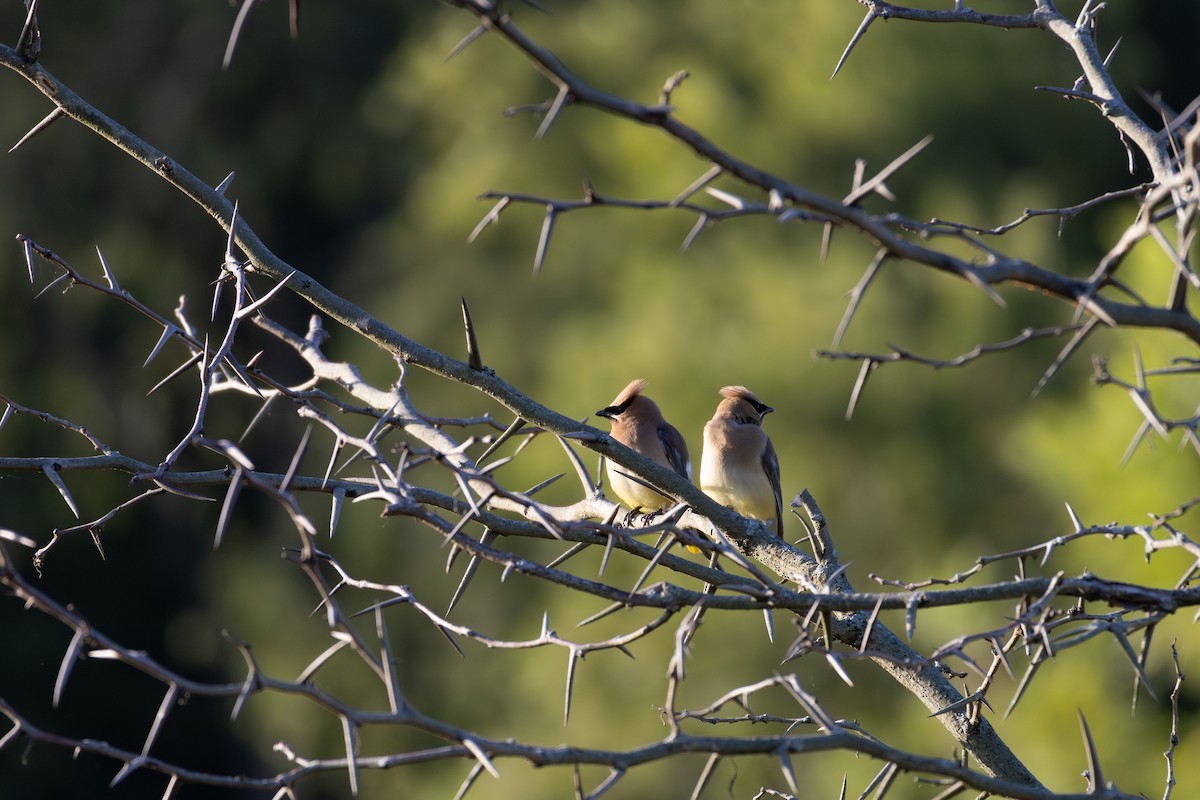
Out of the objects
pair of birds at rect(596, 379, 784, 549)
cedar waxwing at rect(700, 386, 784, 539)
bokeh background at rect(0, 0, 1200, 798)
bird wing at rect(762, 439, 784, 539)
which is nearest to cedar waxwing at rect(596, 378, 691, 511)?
pair of birds at rect(596, 379, 784, 549)

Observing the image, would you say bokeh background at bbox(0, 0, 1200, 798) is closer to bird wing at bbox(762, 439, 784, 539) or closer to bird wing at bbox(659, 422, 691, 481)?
bird wing at bbox(762, 439, 784, 539)

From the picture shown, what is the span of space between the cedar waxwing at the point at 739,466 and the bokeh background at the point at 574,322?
11.5 ft

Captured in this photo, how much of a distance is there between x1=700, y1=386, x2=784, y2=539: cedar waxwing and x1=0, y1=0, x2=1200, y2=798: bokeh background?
3.51m

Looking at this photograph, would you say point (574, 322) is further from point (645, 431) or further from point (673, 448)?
point (645, 431)

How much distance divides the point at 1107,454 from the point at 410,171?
1126cm

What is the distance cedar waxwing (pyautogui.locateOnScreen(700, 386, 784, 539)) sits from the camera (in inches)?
239

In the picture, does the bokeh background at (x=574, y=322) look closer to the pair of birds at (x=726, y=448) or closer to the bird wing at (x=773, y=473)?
the bird wing at (x=773, y=473)

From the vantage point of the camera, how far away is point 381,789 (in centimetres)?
1617

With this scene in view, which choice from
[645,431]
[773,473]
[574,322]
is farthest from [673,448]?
[574,322]

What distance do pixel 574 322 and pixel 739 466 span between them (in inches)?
347

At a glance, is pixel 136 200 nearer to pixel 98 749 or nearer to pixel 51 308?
pixel 51 308

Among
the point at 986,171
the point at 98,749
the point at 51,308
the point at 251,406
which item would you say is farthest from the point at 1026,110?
the point at 98,749

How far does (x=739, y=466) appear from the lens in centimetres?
609

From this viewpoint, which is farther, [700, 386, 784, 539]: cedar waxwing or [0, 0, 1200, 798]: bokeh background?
[0, 0, 1200, 798]: bokeh background
